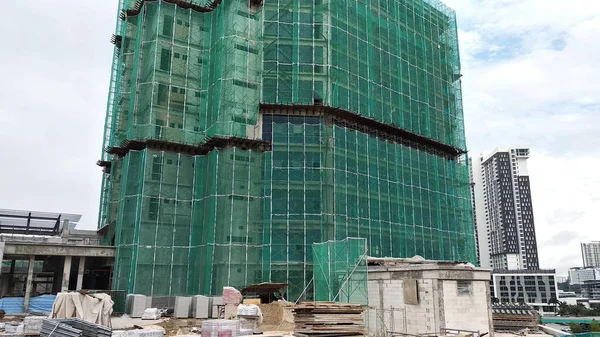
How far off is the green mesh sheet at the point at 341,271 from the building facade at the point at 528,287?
97.1m

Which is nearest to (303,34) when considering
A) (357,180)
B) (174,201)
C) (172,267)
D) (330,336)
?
(357,180)

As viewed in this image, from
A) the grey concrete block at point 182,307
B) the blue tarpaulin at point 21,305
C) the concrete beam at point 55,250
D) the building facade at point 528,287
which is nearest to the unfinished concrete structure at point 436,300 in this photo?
the grey concrete block at point 182,307

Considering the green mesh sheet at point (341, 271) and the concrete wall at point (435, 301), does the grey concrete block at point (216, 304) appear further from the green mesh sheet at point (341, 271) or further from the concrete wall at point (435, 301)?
the concrete wall at point (435, 301)

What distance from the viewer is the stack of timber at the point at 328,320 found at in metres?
17.6

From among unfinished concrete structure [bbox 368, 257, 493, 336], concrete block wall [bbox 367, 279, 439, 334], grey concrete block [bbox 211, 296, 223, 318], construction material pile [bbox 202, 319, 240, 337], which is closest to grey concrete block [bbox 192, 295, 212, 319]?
grey concrete block [bbox 211, 296, 223, 318]

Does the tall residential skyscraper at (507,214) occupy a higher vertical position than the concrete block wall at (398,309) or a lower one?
higher

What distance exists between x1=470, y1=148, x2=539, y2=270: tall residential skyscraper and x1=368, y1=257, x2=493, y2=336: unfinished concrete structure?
118408mm

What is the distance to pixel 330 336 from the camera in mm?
17516

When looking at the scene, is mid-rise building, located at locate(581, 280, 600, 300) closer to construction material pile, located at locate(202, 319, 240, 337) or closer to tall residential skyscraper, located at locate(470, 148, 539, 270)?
tall residential skyscraper, located at locate(470, 148, 539, 270)

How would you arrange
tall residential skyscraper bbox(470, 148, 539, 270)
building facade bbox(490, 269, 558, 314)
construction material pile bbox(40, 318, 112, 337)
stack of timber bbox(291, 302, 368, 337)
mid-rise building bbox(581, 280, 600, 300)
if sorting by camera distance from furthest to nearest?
mid-rise building bbox(581, 280, 600, 300)
tall residential skyscraper bbox(470, 148, 539, 270)
building facade bbox(490, 269, 558, 314)
stack of timber bbox(291, 302, 368, 337)
construction material pile bbox(40, 318, 112, 337)

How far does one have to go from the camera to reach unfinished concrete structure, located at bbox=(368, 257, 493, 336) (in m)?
23.6

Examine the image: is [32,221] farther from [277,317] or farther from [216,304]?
[277,317]

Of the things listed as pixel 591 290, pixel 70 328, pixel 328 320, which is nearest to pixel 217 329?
pixel 328 320

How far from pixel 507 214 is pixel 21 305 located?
13420cm
